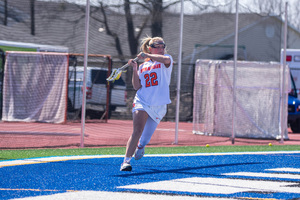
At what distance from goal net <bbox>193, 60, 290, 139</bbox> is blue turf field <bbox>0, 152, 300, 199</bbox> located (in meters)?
7.27

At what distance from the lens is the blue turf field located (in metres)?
6.69

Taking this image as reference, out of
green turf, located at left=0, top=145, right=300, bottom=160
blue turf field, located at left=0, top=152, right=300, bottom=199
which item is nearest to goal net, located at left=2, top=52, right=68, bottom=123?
green turf, located at left=0, top=145, right=300, bottom=160

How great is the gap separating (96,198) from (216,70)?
12.9m

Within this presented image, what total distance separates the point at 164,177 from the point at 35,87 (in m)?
14.6

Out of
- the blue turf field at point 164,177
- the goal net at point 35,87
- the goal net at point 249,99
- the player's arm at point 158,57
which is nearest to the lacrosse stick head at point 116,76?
the player's arm at point 158,57

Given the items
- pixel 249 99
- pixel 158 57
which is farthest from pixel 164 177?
pixel 249 99

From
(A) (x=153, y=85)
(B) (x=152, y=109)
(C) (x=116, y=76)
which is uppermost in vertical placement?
(C) (x=116, y=76)

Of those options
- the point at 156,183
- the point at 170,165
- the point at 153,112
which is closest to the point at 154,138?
the point at 170,165

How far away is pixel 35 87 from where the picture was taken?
21.9 metres

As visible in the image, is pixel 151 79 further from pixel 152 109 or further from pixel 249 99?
pixel 249 99

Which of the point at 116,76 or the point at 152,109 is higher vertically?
the point at 116,76

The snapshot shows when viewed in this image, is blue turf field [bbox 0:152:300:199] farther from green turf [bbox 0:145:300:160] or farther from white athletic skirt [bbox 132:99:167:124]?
green turf [bbox 0:145:300:160]

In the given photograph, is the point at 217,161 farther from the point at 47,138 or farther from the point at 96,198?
the point at 47,138

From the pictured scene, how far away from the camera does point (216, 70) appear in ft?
60.8
